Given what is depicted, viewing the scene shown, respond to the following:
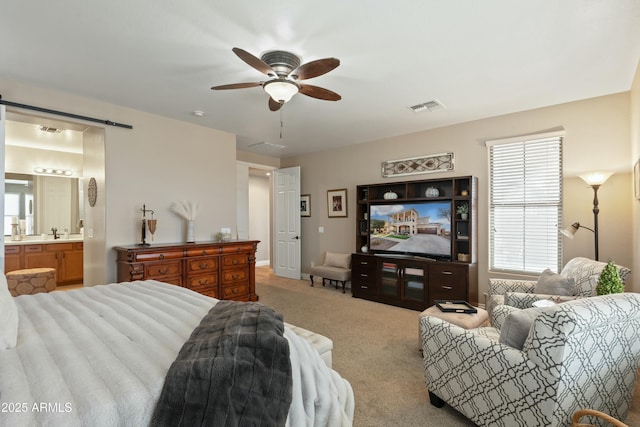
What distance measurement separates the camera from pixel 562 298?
259 cm

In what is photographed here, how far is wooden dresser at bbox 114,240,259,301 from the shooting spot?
360cm

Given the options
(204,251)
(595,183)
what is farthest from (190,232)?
(595,183)

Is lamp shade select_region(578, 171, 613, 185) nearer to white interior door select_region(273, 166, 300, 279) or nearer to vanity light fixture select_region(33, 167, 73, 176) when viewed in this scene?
white interior door select_region(273, 166, 300, 279)

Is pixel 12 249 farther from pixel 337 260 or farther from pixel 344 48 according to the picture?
pixel 344 48

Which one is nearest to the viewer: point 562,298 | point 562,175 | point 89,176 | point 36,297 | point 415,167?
point 36,297

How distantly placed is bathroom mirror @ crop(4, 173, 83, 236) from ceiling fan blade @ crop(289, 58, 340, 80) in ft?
19.9

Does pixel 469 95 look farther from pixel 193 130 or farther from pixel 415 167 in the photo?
pixel 193 130

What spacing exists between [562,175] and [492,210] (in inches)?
35.5

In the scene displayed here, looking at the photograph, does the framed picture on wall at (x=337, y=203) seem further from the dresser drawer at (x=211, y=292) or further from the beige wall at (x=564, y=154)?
the dresser drawer at (x=211, y=292)

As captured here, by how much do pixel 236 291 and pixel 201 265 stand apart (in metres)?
0.70

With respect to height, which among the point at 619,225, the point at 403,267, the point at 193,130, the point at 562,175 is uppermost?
the point at 193,130

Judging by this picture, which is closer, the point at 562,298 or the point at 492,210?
the point at 562,298

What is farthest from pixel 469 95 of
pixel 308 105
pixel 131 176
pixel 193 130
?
pixel 131 176

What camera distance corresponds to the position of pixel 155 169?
4.23m
